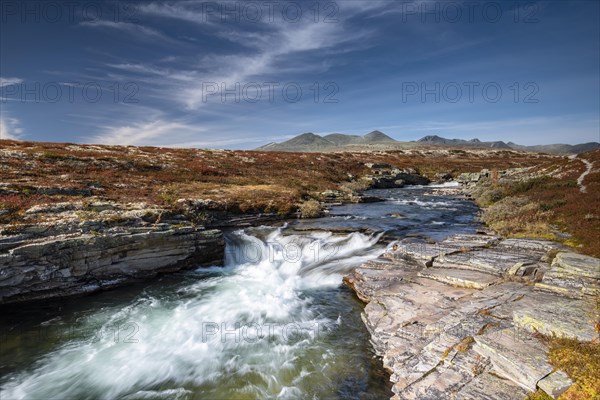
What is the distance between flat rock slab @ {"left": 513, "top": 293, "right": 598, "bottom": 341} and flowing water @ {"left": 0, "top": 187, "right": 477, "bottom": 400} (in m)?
4.24

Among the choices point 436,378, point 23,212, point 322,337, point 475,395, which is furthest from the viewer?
point 23,212

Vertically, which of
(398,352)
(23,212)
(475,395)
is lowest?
(398,352)

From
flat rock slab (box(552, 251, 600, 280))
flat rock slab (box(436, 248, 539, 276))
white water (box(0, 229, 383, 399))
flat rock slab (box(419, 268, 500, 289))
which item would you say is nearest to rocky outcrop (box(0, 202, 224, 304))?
white water (box(0, 229, 383, 399))

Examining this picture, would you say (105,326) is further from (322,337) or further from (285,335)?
(322,337)

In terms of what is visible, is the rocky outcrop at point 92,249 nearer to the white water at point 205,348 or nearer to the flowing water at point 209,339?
the flowing water at point 209,339

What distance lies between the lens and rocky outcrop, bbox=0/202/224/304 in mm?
13305

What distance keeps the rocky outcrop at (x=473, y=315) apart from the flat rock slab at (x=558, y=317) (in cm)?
2

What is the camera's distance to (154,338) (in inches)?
445

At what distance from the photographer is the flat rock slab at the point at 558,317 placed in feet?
23.6

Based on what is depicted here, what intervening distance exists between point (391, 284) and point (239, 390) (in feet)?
25.9

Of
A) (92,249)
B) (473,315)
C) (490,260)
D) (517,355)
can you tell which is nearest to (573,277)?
(490,260)

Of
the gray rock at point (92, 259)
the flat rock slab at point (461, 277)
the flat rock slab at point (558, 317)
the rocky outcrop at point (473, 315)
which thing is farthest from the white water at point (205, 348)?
the flat rock slab at point (558, 317)

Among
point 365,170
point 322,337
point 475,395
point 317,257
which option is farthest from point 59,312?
point 365,170

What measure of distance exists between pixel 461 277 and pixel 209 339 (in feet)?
34.2
